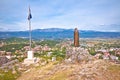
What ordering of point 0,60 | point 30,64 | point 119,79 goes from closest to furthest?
point 119,79 → point 30,64 → point 0,60

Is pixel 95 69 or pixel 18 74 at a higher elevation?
pixel 95 69

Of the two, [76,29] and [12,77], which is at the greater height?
[76,29]

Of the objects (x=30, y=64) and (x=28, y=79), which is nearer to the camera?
(x=28, y=79)

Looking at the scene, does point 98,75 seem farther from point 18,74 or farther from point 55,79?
point 18,74

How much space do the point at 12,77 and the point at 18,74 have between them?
2.26 meters

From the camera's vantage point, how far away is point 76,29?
3048 cm

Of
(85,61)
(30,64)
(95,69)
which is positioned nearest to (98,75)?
(95,69)

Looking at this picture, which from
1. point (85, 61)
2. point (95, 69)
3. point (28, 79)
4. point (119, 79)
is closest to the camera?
point (119, 79)

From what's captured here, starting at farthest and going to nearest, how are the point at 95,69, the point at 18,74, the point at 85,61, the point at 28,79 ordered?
the point at 18,74 < the point at 85,61 < the point at 28,79 < the point at 95,69

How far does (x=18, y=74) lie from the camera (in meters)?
31.2

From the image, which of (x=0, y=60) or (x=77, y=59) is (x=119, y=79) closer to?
(x=77, y=59)

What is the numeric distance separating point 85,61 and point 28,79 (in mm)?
7895

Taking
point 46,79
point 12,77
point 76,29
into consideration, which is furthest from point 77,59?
point 12,77

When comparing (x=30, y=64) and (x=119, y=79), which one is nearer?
(x=119, y=79)
